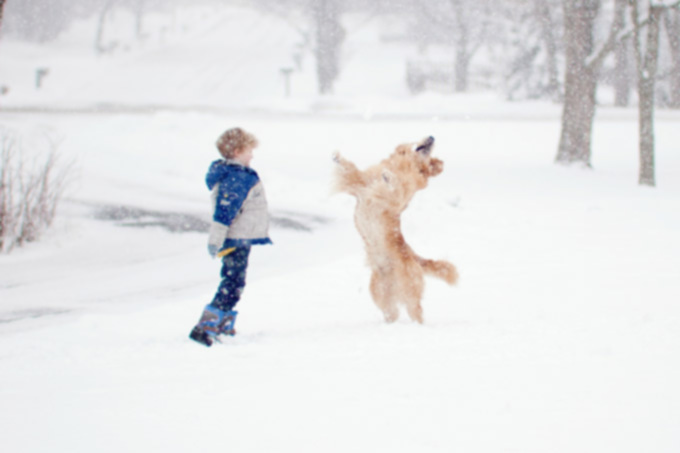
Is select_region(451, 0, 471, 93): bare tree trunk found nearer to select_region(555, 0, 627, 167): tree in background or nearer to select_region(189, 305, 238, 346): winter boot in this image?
select_region(555, 0, 627, 167): tree in background

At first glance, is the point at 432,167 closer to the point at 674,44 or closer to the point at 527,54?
the point at 674,44

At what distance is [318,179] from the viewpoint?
45.8ft

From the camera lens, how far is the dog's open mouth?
459 centimetres

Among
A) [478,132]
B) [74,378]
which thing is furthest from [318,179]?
[74,378]

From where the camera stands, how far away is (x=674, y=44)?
21.8 metres

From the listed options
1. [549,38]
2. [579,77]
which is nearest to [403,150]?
[579,77]

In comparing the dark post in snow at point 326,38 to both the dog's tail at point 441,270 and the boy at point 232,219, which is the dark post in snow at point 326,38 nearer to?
the dog's tail at point 441,270

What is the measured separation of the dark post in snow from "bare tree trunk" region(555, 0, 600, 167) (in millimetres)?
20624

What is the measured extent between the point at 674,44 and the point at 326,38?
1724 cm

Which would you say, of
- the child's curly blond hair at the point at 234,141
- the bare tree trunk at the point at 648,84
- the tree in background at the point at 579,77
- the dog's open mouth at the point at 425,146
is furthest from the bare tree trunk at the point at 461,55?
the child's curly blond hair at the point at 234,141

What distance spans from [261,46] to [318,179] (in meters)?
43.5

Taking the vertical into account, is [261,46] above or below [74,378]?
above

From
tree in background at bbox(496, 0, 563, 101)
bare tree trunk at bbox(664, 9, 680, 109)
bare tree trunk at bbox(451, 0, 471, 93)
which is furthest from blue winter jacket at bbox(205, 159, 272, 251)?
bare tree trunk at bbox(451, 0, 471, 93)

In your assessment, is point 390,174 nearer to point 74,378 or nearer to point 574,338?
point 574,338
